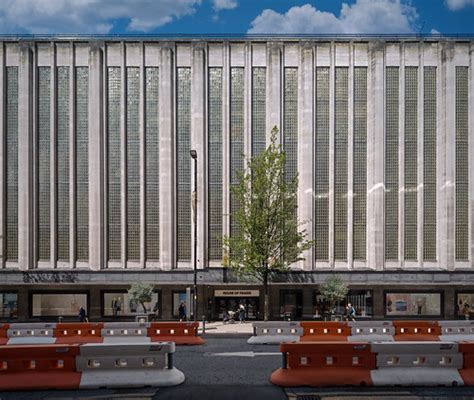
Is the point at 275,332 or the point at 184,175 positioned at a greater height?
the point at 184,175

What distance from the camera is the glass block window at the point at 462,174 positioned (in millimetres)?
40469

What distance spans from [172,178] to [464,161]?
20709mm

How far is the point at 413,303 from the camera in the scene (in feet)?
Result: 134

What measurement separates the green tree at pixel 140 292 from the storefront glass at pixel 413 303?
16699 millimetres

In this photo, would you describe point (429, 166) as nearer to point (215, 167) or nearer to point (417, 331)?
point (215, 167)

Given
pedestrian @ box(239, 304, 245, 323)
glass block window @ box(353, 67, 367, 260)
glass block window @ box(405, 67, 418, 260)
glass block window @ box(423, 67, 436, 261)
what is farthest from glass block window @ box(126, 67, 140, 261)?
glass block window @ box(423, 67, 436, 261)

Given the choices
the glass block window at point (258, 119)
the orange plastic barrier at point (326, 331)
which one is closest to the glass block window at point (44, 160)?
the glass block window at point (258, 119)

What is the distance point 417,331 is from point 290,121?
21.1 metres

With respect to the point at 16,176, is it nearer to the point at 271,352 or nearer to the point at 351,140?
the point at 351,140

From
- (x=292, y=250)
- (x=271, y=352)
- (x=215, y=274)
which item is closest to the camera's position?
(x=271, y=352)

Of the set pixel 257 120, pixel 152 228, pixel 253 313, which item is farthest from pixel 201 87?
pixel 253 313

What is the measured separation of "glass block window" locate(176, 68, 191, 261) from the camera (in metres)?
40.5

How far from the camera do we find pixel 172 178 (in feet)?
132

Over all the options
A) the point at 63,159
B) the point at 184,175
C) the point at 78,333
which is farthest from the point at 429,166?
the point at 78,333
